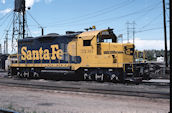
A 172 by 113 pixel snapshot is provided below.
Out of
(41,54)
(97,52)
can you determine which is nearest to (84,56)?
(97,52)

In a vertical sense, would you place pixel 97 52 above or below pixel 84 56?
above

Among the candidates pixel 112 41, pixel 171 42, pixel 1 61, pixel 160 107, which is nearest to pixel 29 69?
pixel 112 41

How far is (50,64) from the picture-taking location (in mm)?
16906

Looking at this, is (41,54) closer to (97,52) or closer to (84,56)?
(84,56)

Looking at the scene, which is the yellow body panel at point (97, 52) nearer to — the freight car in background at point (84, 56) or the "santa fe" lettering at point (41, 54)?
the freight car in background at point (84, 56)

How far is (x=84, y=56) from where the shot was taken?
1517 cm

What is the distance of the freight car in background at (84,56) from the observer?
13969 mm

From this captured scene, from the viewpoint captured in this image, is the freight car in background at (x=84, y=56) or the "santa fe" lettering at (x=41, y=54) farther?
the "santa fe" lettering at (x=41, y=54)

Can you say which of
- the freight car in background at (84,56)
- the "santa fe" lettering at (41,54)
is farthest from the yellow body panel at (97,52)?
the "santa fe" lettering at (41,54)

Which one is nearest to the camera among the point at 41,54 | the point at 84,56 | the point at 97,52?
the point at 97,52

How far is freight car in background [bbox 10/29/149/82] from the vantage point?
14.0 metres

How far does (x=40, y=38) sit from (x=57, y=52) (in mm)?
2259

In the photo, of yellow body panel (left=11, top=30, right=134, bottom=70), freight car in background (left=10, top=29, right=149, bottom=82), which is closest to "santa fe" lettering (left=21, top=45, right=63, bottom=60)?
freight car in background (left=10, top=29, right=149, bottom=82)

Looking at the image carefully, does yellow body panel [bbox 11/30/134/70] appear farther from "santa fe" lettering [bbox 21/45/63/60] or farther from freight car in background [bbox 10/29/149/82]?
"santa fe" lettering [bbox 21/45/63/60]
